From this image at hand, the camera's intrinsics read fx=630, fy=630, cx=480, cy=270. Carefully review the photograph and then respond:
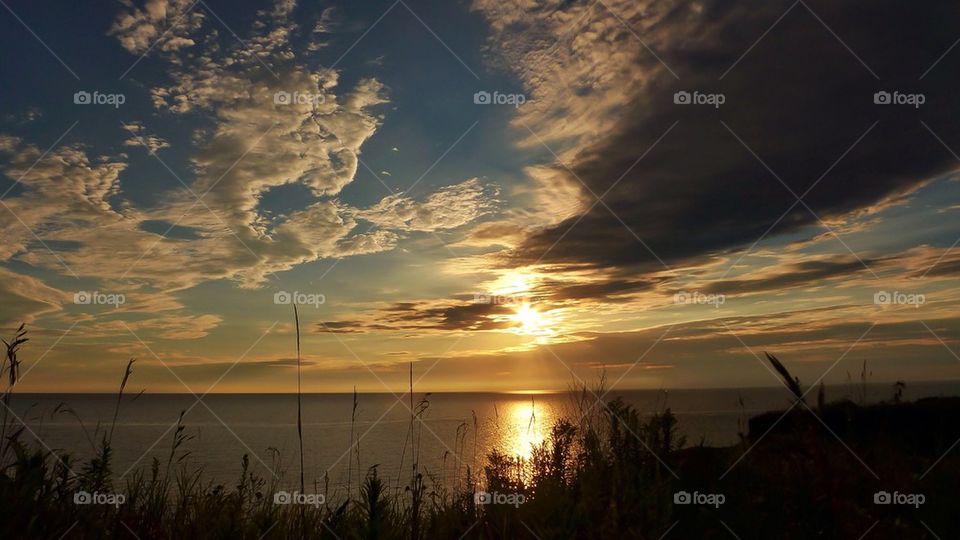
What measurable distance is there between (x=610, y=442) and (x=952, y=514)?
3386 millimetres

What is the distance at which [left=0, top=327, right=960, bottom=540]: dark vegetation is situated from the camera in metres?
5.04

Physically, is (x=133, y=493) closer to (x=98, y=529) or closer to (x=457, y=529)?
(x=98, y=529)

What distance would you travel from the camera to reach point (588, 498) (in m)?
5.32

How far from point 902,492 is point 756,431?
8672 millimetres

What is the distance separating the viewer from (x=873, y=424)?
11602 mm

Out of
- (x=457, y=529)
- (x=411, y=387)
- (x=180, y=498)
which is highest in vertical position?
(x=411, y=387)

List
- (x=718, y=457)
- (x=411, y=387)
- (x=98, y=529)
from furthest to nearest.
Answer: (x=718, y=457)
(x=411, y=387)
(x=98, y=529)

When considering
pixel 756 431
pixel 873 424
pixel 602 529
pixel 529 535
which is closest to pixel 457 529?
pixel 529 535

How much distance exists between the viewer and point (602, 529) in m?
4.96

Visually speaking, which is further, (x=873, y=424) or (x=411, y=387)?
(x=873, y=424)

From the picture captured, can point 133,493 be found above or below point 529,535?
above

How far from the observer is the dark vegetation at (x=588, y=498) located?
5.04 m

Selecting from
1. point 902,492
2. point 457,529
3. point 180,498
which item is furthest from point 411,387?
point 902,492

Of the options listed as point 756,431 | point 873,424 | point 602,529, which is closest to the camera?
point 602,529
